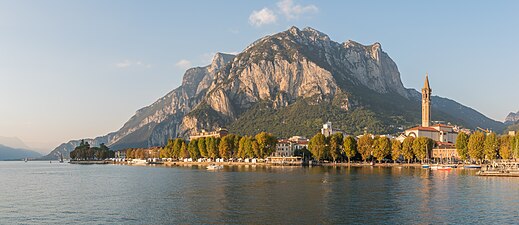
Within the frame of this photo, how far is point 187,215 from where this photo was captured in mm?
49562

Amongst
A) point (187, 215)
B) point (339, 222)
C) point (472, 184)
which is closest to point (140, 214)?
point (187, 215)

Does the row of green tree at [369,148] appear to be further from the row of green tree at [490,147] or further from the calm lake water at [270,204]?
the calm lake water at [270,204]

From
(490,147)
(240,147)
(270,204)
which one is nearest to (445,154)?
(490,147)

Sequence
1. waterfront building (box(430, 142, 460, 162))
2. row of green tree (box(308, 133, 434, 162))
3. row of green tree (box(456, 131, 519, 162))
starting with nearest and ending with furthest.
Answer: row of green tree (box(456, 131, 519, 162)) → row of green tree (box(308, 133, 434, 162)) → waterfront building (box(430, 142, 460, 162))

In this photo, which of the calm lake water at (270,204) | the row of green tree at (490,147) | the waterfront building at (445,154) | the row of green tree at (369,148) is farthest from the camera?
the waterfront building at (445,154)

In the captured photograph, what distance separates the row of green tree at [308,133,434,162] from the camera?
506 feet

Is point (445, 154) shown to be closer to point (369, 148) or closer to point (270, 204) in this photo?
point (369, 148)

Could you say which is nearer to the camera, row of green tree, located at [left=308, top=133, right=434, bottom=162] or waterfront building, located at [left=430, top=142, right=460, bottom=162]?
row of green tree, located at [left=308, top=133, right=434, bottom=162]

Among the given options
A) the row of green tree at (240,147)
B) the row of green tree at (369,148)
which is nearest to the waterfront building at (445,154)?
the row of green tree at (369,148)

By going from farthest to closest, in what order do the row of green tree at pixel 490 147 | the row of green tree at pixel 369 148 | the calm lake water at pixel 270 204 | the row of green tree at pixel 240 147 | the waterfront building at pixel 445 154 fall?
the row of green tree at pixel 240 147
the waterfront building at pixel 445 154
the row of green tree at pixel 369 148
the row of green tree at pixel 490 147
the calm lake water at pixel 270 204

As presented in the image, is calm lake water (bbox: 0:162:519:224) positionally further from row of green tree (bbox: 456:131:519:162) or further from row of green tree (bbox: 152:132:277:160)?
row of green tree (bbox: 152:132:277:160)

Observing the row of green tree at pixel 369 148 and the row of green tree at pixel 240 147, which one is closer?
the row of green tree at pixel 369 148

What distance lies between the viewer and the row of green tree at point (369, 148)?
506ft

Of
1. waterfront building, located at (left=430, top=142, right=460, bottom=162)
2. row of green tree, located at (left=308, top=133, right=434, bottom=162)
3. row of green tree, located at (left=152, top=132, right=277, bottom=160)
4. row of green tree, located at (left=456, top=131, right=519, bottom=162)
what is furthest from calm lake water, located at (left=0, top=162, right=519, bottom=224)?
row of green tree, located at (left=152, top=132, right=277, bottom=160)
